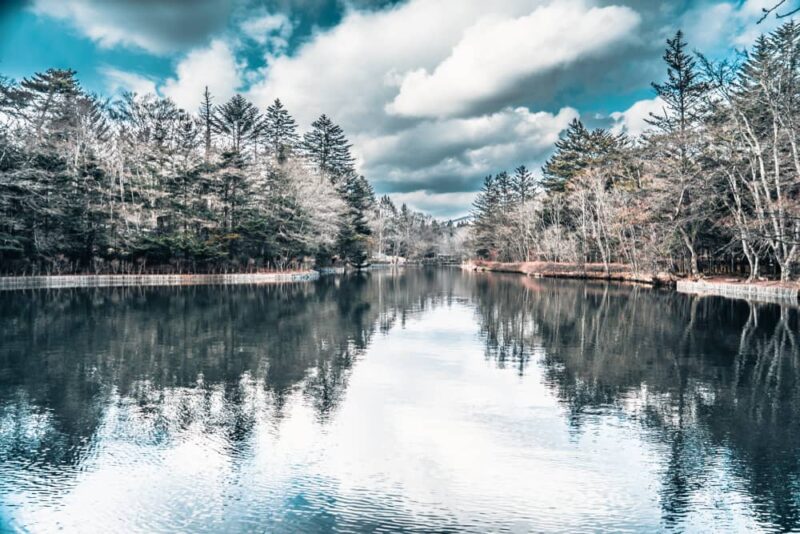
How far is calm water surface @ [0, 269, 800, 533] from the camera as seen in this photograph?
3.97m

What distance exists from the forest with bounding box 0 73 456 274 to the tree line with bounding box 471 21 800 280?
22.3 meters

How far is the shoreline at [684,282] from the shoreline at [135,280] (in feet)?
74.2

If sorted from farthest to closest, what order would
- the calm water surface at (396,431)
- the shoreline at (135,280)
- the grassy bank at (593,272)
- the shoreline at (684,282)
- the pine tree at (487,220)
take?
1. the pine tree at (487,220)
2. the grassy bank at (593,272)
3. the shoreline at (135,280)
4. the shoreline at (684,282)
5. the calm water surface at (396,431)

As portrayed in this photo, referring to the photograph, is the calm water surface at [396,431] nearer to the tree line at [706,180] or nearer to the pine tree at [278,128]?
the tree line at [706,180]

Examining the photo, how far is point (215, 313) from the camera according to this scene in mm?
16406

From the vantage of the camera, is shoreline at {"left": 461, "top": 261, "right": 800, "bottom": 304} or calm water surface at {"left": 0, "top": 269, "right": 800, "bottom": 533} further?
shoreline at {"left": 461, "top": 261, "right": 800, "bottom": 304}

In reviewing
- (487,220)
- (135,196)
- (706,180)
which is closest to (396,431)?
(706,180)

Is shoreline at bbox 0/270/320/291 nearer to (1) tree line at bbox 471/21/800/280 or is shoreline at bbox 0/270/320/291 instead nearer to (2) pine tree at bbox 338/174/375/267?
(2) pine tree at bbox 338/174/375/267

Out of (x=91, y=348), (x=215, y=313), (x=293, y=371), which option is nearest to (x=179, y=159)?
(x=215, y=313)

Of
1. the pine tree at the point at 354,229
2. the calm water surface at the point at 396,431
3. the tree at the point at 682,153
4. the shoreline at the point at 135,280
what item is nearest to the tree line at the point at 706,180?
the tree at the point at 682,153

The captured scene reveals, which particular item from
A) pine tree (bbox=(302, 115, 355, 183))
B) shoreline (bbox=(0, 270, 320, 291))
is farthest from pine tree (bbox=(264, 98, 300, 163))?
shoreline (bbox=(0, 270, 320, 291))

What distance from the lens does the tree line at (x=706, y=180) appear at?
21.5 meters

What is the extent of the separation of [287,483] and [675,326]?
508 inches

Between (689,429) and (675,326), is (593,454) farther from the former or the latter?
(675,326)
